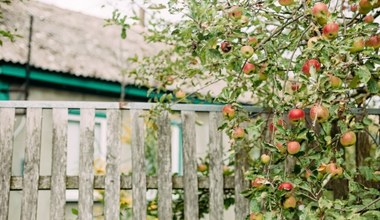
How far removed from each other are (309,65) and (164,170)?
5.20 feet

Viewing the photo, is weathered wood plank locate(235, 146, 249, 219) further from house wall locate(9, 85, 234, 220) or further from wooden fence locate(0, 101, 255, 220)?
house wall locate(9, 85, 234, 220)

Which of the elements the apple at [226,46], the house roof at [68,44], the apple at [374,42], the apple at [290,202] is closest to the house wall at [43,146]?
the house roof at [68,44]

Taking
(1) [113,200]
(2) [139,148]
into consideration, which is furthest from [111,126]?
(1) [113,200]

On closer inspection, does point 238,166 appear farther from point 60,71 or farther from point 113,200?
point 60,71

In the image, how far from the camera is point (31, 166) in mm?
3684

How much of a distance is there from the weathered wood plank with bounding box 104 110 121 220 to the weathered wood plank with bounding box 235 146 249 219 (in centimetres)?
77

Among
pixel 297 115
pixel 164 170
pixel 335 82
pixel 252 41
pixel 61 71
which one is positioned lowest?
pixel 164 170

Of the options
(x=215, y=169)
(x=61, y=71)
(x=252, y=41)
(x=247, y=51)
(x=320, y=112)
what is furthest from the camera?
(x=61, y=71)

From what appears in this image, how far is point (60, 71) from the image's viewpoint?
313 inches

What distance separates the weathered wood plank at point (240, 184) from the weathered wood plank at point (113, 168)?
77 cm

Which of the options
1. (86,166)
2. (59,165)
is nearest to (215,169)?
(86,166)

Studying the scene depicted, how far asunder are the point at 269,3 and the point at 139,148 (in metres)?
1.38

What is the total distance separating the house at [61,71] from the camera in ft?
24.7

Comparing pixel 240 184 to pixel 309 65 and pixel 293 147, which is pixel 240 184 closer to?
pixel 293 147
